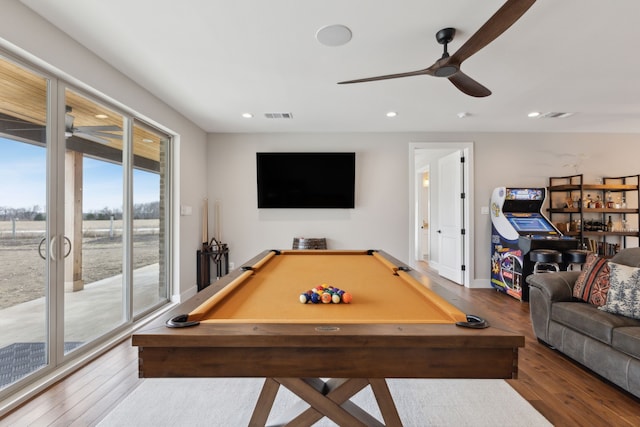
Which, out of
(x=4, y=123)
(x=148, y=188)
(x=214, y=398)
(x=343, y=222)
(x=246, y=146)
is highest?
(x=246, y=146)

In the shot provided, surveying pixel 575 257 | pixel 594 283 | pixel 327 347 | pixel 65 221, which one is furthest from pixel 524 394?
pixel 65 221

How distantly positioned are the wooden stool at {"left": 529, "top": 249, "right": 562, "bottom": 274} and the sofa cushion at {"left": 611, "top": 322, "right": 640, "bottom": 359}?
193cm

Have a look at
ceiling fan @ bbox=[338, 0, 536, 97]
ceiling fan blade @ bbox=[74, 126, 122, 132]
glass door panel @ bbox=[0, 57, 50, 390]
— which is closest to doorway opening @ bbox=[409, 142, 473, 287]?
ceiling fan @ bbox=[338, 0, 536, 97]

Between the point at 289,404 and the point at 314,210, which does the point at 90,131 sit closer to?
the point at 289,404

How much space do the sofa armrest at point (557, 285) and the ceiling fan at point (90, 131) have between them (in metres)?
4.09

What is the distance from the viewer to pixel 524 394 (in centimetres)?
191

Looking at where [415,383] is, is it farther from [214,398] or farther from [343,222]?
[343,222]

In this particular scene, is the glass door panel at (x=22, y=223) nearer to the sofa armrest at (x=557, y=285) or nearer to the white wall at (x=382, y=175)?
the white wall at (x=382, y=175)

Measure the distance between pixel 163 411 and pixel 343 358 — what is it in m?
1.46

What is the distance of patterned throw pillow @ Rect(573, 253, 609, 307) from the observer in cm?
219

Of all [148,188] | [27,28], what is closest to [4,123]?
[27,28]

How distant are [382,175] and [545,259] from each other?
241cm

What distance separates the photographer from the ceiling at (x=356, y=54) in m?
1.85

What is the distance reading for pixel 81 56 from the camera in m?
2.28
